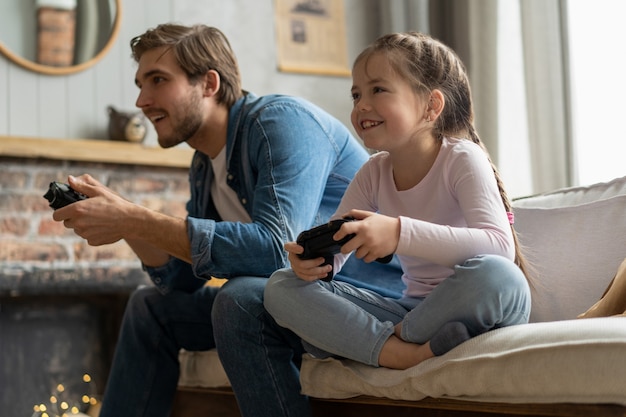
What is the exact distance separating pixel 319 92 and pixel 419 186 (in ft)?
7.14

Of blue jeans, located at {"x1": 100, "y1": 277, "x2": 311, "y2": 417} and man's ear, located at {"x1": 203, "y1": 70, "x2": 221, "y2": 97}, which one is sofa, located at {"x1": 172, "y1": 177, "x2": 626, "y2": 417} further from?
man's ear, located at {"x1": 203, "y1": 70, "x2": 221, "y2": 97}

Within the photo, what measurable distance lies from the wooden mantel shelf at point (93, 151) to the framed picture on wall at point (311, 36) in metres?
0.71

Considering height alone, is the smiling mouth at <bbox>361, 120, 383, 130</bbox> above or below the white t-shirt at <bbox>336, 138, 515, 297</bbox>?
above

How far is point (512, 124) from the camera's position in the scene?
3.12m

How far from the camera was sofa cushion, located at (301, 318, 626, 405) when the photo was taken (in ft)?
3.29

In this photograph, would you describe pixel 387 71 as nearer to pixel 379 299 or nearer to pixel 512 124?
pixel 379 299

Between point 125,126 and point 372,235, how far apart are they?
1925mm

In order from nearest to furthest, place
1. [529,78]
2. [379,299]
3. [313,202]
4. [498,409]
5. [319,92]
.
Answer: [498,409] < [379,299] < [313,202] < [529,78] < [319,92]

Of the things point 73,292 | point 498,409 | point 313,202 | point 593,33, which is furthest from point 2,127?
point 498,409

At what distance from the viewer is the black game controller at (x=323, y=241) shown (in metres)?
1.28

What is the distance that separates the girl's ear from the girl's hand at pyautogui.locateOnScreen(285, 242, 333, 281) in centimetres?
36

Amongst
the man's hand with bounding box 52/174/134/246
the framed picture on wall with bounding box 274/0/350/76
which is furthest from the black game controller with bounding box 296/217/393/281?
the framed picture on wall with bounding box 274/0/350/76

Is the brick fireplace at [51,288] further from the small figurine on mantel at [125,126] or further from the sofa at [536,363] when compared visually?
the sofa at [536,363]

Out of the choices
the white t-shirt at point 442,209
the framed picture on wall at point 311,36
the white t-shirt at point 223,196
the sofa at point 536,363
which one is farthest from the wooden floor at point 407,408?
the framed picture on wall at point 311,36
